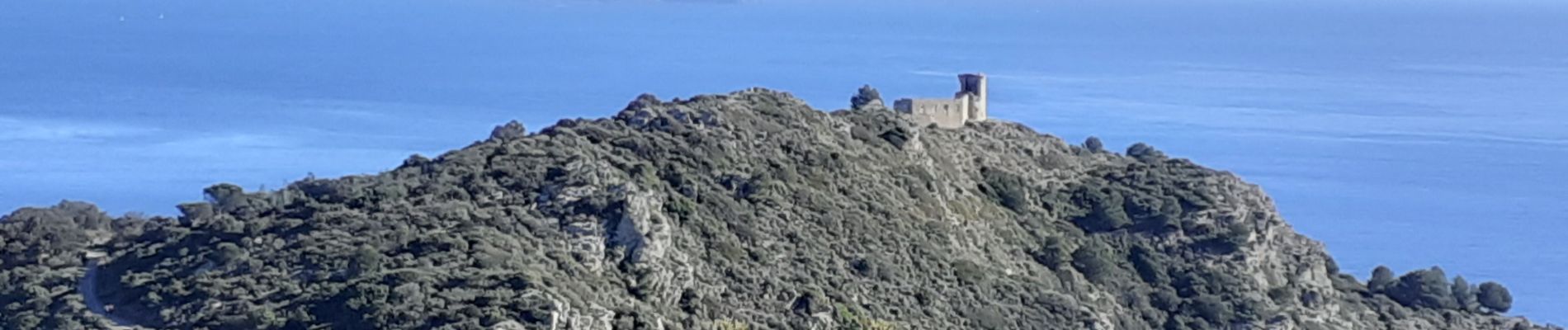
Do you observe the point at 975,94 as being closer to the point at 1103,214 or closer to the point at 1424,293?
the point at 1103,214

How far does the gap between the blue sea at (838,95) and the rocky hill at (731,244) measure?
2065 centimetres

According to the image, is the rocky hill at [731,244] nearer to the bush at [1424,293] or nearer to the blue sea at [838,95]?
the bush at [1424,293]

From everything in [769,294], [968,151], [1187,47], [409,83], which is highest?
[1187,47]

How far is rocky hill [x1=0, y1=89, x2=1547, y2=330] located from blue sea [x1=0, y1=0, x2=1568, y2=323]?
20.7 metres

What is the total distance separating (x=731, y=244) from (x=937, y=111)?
1389 cm

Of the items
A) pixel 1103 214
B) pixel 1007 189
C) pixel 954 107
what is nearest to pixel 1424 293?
pixel 1103 214

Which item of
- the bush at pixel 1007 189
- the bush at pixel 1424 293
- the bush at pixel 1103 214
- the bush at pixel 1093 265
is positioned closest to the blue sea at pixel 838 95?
the bush at pixel 1424 293

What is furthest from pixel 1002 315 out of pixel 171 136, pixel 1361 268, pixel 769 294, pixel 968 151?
pixel 171 136

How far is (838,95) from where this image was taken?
377 ft

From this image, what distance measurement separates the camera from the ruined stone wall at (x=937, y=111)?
53.3 meters

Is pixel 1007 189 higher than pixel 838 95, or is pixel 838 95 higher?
pixel 838 95

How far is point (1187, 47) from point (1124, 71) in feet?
94.4

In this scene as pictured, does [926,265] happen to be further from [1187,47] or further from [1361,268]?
[1187,47]

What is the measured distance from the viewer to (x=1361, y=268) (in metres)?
72.6
